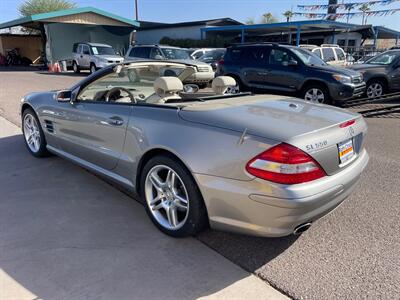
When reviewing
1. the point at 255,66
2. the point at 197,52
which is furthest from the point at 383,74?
the point at 197,52

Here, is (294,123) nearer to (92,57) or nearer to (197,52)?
Answer: (197,52)

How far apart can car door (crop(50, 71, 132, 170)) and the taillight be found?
1.51 metres

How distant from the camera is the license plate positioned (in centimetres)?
275

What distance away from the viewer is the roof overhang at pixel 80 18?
25.9m

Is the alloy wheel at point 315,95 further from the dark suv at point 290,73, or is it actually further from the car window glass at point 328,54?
the car window glass at point 328,54

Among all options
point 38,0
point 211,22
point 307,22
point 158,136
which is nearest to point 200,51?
point 307,22

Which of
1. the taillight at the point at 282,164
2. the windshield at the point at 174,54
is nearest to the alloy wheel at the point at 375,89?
the windshield at the point at 174,54

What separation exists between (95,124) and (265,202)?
2.17 meters

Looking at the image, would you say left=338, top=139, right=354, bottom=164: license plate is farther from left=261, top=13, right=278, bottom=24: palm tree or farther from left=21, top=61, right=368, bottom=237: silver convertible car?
left=261, top=13, right=278, bottom=24: palm tree

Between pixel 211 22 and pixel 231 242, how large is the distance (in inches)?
1258

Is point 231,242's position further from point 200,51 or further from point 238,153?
point 200,51

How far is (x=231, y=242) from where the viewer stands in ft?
10.1

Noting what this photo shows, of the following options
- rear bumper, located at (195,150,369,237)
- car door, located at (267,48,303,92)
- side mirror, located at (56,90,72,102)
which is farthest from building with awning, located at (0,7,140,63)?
rear bumper, located at (195,150,369,237)

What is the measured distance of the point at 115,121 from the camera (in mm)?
3508
